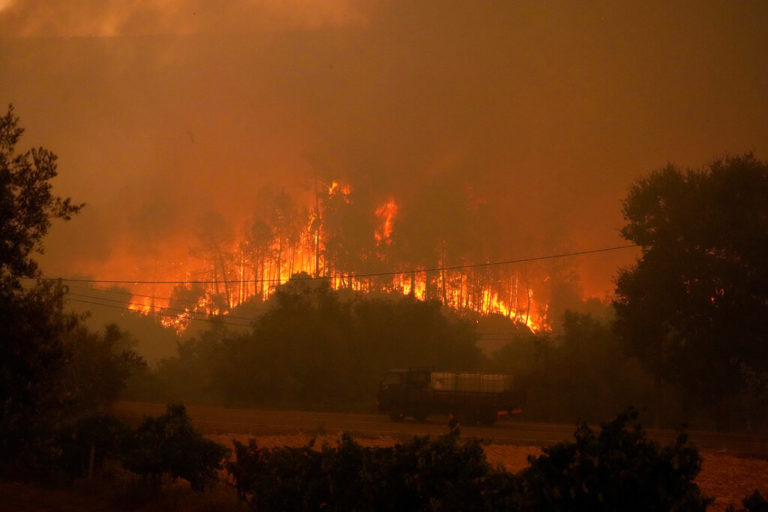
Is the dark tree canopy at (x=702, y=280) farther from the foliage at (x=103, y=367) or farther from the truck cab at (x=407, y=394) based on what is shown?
the foliage at (x=103, y=367)

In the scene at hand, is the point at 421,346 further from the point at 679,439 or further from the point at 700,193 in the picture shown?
the point at 679,439

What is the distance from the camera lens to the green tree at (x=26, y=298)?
42.1 feet

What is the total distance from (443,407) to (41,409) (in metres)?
25.1

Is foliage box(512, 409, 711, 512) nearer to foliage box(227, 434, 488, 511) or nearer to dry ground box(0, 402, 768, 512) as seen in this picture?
foliage box(227, 434, 488, 511)

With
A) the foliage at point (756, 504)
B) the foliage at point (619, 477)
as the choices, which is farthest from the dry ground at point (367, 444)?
the foliage at point (756, 504)

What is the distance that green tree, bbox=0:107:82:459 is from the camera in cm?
1284

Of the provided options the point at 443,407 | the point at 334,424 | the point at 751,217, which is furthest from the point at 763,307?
the point at 334,424

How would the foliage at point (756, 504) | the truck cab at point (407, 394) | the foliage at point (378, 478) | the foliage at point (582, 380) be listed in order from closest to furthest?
the foliage at point (756, 504) → the foliage at point (378, 478) → the truck cab at point (407, 394) → the foliage at point (582, 380)

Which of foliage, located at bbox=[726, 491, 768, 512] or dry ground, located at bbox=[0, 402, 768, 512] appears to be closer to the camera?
foliage, located at bbox=[726, 491, 768, 512]

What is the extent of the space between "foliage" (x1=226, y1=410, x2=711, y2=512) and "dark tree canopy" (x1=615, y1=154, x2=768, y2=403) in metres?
33.6

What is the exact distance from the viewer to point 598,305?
4240 inches

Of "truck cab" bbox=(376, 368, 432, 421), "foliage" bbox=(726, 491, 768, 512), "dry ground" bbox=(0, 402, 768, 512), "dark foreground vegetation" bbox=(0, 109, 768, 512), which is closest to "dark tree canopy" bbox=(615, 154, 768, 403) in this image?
"dark foreground vegetation" bbox=(0, 109, 768, 512)

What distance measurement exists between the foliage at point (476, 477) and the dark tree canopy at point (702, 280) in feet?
110

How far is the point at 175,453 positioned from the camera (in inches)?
542
